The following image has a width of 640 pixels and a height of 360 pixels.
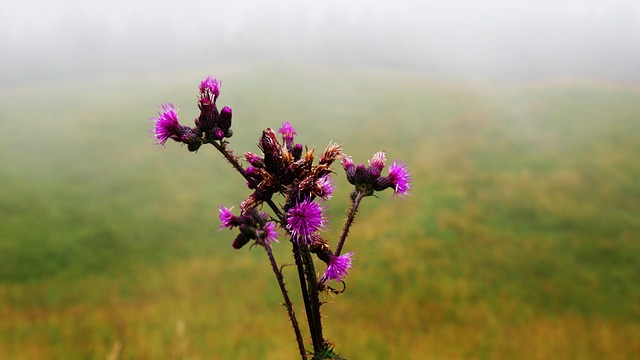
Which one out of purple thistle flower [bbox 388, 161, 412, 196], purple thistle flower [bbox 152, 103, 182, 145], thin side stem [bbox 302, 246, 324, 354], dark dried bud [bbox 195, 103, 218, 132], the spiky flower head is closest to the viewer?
thin side stem [bbox 302, 246, 324, 354]

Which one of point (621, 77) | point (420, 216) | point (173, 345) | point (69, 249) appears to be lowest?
point (173, 345)

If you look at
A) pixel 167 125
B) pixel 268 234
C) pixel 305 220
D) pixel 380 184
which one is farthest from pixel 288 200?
pixel 167 125

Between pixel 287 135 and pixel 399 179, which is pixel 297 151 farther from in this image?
pixel 399 179

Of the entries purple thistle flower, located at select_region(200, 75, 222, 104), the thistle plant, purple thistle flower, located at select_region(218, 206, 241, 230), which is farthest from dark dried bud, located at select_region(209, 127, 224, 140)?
purple thistle flower, located at select_region(218, 206, 241, 230)

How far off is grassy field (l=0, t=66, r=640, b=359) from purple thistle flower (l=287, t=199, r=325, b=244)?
26 centimetres

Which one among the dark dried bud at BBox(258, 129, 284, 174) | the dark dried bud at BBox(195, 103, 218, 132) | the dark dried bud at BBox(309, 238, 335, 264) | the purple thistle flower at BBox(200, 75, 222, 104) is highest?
the purple thistle flower at BBox(200, 75, 222, 104)

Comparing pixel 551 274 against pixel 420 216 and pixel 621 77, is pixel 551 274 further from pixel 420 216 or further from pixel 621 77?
pixel 621 77

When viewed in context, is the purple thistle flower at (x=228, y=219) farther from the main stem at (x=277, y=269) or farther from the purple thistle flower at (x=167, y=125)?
the purple thistle flower at (x=167, y=125)

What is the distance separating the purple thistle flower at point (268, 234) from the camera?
184 centimetres

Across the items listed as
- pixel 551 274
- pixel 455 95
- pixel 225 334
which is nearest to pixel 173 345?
pixel 225 334

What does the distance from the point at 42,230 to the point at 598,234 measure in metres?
20.3

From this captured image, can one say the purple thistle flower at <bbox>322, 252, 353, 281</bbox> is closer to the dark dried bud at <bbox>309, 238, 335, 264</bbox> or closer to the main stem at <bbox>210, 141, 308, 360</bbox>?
the dark dried bud at <bbox>309, 238, 335, 264</bbox>

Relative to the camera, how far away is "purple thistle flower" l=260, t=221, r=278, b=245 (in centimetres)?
184

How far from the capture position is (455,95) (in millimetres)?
38719
